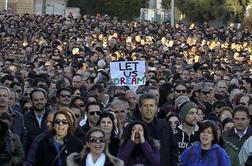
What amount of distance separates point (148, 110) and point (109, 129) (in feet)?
1.57

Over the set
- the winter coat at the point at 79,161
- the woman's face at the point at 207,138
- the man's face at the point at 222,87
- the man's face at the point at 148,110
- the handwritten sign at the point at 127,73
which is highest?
the handwritten sign at the point at 127,73

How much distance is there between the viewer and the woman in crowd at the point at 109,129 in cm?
906

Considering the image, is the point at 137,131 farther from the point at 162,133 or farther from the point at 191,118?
the point at 191,118

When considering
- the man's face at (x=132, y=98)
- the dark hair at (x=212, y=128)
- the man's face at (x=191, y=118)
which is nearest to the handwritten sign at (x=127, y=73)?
the man's face at (x=132, y=98)

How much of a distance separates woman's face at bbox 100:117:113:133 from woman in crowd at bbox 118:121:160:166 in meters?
0.53

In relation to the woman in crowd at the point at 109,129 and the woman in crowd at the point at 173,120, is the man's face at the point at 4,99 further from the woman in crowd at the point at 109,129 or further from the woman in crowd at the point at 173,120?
the woman in crowd at the point at 173,120

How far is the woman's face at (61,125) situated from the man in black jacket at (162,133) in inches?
35.5

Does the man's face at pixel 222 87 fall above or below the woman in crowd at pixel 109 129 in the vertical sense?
above

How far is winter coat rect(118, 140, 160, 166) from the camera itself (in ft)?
28.0

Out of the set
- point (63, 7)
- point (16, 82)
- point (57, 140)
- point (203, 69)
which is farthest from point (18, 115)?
point (63, 7)

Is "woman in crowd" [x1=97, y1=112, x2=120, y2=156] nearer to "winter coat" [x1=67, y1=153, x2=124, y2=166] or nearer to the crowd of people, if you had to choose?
the crowd of people

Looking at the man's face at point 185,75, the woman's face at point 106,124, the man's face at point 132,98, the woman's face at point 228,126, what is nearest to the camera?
the woman's face at point 106,124

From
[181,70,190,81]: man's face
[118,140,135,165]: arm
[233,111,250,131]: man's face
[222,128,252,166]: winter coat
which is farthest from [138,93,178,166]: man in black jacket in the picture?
[181,70,190,81]: man's face

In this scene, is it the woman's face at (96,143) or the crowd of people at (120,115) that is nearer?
the woman's face at (96,143)
